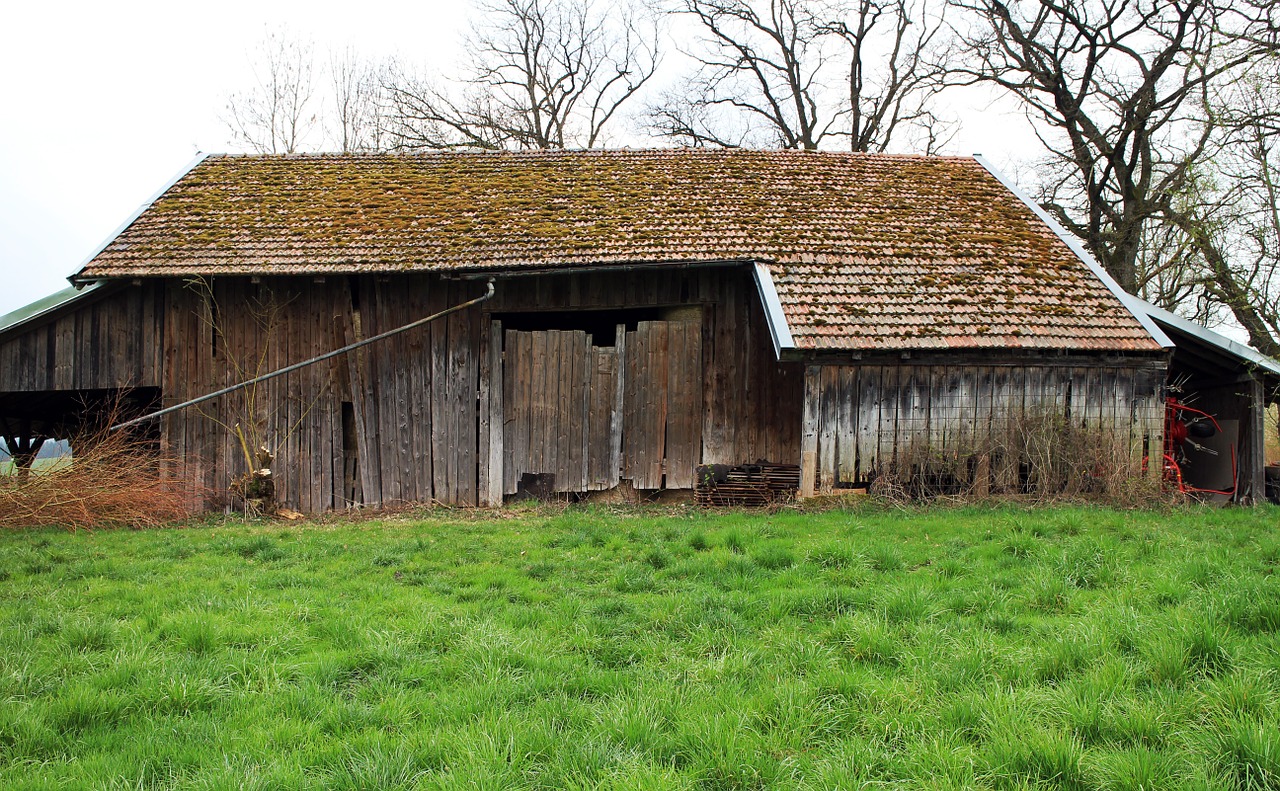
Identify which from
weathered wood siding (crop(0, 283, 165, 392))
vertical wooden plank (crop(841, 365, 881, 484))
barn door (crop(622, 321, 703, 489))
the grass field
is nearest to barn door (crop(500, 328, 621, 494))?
barn door (crop(622, 321, 703, 489))

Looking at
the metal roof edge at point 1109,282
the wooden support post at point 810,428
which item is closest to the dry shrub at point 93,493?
the wooden support post at point 810,428

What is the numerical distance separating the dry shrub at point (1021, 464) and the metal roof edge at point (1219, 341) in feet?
6.11

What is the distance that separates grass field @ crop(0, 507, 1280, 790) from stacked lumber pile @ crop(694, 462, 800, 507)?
3.82m

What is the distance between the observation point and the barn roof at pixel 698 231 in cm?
1055

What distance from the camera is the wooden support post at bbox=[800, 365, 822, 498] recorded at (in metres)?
10.4

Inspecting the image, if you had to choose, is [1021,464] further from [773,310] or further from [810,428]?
[773,310]

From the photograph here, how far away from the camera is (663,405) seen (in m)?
11.5

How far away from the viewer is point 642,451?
1151cm

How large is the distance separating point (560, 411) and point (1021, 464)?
6270mm

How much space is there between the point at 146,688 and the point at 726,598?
3.42 metres

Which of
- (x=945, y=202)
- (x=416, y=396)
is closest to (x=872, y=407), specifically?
(x=945, y=202)

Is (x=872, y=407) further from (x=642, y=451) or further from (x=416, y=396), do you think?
(x=416, y=396)

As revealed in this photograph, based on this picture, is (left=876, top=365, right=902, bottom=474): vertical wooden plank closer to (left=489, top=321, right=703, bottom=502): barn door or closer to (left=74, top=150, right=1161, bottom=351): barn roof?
(left=74, top=150, right=1161, bottom=351): barn roof

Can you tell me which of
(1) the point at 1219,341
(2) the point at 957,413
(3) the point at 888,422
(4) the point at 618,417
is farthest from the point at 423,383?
→ (1) the point at 1219,341
